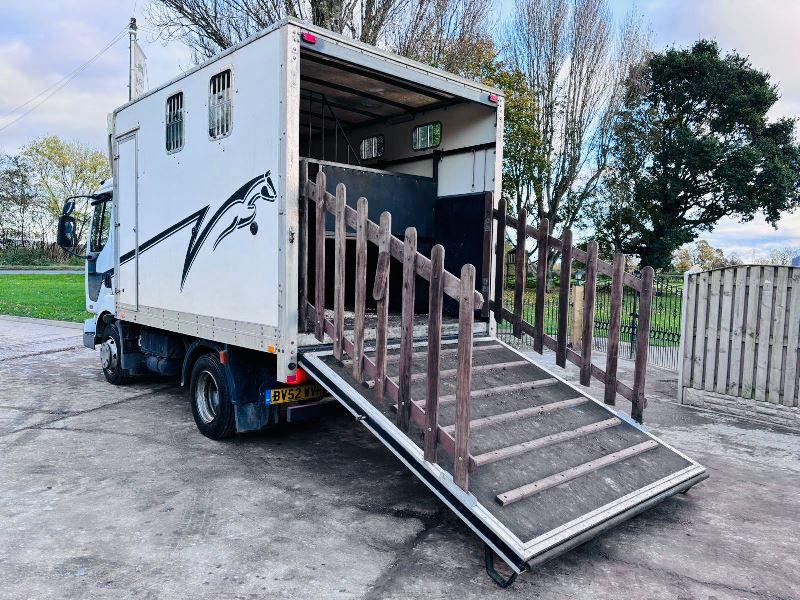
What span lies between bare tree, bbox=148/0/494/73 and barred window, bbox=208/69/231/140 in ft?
33.7

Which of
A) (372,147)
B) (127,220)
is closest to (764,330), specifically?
(372,147)

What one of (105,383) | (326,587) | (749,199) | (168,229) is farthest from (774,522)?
(749,199)

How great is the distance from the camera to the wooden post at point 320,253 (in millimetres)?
4258

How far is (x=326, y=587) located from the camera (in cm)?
308

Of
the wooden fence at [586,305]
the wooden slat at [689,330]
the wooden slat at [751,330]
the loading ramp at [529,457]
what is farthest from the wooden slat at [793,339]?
the loading ramp at [529,457]

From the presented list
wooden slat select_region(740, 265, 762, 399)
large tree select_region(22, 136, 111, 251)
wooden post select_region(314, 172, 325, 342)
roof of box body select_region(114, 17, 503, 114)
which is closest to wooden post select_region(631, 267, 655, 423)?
roof of box body select_region(114, 17, 503, 114)

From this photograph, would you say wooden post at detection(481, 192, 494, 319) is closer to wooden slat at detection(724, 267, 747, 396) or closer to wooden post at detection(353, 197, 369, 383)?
wooden post at detection(353, 197, 369, 383)

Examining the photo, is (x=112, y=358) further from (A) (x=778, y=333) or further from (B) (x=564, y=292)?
(A) (x=778, y=333)

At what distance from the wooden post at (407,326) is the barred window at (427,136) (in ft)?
9.21

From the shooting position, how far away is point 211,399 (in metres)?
5.67

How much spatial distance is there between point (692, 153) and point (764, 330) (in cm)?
1738

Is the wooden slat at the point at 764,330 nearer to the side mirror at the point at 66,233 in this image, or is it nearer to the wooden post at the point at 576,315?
the wooden post at the point at 576,315

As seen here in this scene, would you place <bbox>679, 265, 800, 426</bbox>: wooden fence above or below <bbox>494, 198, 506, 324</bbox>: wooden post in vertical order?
below

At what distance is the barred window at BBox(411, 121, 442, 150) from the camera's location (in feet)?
19.9
